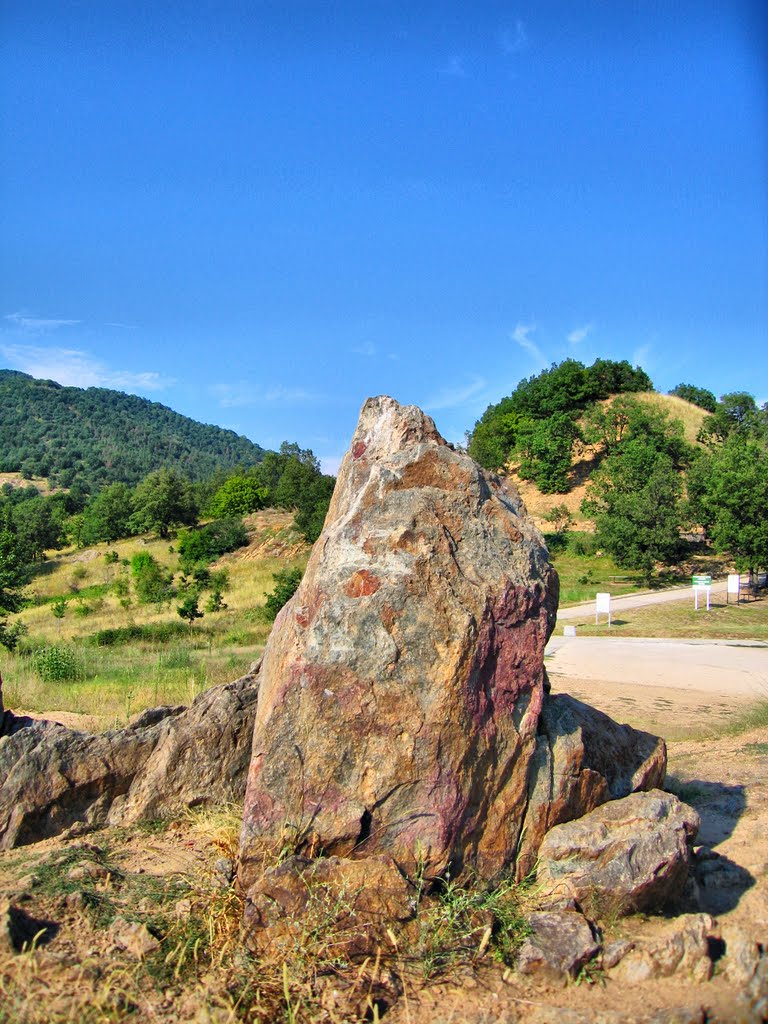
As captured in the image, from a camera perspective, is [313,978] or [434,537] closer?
[313,978]

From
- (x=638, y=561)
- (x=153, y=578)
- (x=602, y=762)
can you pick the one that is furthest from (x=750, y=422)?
(x=602, y=762)

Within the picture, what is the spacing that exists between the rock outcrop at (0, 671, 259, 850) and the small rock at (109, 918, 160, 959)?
5.73 feet

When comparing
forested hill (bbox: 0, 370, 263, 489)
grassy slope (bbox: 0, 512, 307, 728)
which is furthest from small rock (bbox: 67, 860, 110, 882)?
forested hill (bbox: 0, 370, 263, 489)

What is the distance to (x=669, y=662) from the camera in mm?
17953

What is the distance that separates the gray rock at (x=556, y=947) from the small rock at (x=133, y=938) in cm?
200

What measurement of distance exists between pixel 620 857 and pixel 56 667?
12936 millimetres

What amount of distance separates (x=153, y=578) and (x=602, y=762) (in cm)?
3522

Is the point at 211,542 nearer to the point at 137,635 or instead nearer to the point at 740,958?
the point at 137,635

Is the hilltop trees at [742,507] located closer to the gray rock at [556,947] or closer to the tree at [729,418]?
the tree at [729,418]

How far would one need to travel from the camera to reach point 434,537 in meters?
5.23

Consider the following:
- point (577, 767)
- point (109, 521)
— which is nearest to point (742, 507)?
point (577, 767)

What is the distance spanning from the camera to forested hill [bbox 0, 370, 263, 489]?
128m

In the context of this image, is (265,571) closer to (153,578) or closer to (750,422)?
(153,578)

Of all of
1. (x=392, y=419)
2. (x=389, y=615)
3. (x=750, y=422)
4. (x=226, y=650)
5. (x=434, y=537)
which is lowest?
(x=226, y=650)
